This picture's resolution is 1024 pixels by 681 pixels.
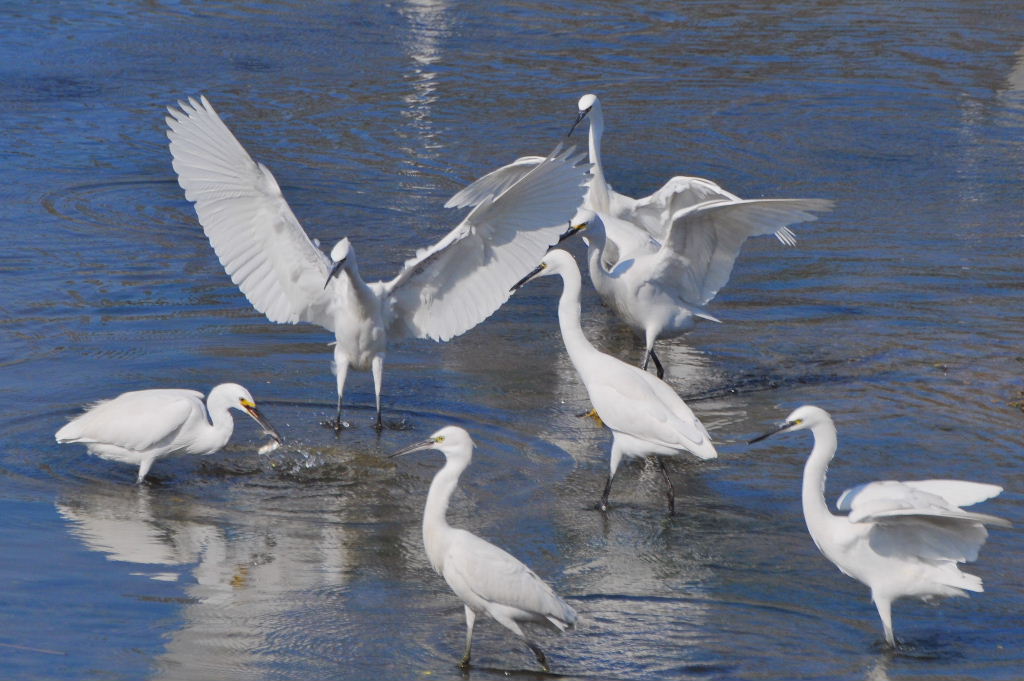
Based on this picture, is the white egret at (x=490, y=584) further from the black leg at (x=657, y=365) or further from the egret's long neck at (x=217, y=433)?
the black leg at (x=657, y=365)

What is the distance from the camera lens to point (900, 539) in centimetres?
587

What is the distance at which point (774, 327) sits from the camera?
1046cm

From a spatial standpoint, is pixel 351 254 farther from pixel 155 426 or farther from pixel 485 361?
pixel 485 361

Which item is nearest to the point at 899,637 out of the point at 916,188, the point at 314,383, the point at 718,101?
the point at 314,383

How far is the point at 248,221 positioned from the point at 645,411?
303 centimetres

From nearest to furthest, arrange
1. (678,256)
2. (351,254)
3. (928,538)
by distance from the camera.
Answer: (928,538), (351,254), (678,256)

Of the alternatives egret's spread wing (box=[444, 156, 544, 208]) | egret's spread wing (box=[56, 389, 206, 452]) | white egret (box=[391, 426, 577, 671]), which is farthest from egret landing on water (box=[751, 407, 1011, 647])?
egret's spread wing (box=[444, 156, 544, 208])

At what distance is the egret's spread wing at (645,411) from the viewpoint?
23.1ft

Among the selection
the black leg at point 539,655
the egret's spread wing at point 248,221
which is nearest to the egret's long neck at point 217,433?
the egret's spread wing at point 248,221

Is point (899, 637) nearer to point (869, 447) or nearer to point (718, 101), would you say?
point (869, 447)

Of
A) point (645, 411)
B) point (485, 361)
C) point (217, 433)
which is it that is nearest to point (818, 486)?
point (645, 411)

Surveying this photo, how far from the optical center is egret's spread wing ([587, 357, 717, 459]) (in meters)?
7.05

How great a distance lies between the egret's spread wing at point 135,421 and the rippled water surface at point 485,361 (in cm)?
25

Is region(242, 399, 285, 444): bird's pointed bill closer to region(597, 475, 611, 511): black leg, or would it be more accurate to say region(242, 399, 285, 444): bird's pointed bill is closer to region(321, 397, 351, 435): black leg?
region(321, 397, 351, 435): black leg
